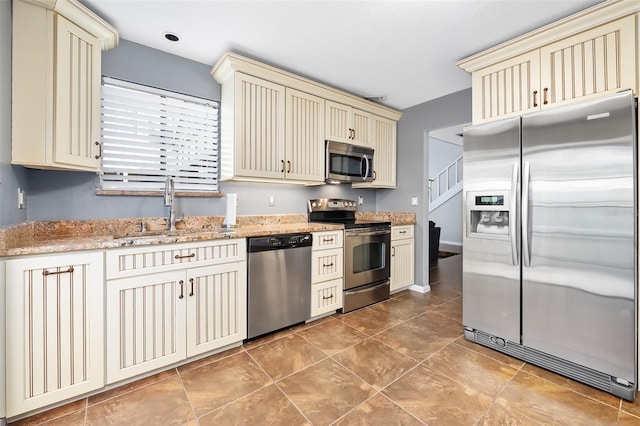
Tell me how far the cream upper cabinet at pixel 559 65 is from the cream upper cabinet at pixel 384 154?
1.38m

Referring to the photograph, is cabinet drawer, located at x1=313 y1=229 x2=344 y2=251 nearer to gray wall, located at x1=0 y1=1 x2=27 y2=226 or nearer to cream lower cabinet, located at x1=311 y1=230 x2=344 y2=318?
cream lower cabinet, located at x1=311 y1=230 x2=344 y2=318

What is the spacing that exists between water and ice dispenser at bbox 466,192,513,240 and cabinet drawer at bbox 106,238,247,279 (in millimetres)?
1942

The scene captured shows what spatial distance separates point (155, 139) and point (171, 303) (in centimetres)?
146

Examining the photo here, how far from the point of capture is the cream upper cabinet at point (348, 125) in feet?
10.6

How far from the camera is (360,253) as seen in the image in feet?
10.3

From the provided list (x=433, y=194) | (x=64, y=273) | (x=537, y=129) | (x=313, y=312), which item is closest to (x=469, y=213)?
(x=537, y=129)

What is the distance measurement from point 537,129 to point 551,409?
1.82 metres

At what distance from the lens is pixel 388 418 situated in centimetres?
153

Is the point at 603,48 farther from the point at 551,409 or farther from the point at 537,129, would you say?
the point at 551,409

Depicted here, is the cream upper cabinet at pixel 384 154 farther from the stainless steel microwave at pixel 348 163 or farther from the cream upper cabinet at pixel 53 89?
the cream upper cabinet at pixel 53 89

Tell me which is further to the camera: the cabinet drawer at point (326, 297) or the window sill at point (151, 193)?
the cabinet drawer at point (326, 297)

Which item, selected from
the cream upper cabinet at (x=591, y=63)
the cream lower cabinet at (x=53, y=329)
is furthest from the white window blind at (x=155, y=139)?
the cream upper cabinet at (x=591, y=63)

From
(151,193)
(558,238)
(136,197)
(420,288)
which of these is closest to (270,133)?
(151,193)

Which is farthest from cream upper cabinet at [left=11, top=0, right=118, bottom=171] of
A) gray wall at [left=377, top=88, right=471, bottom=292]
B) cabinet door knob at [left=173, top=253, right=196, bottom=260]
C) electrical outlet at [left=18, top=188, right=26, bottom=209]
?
gray wall at [left=377, top=88, right=471, bottom=292]
